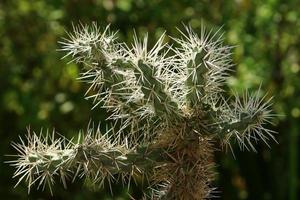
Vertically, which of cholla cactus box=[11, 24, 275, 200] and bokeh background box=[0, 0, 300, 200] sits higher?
bokeh background box=[0, 0, 300, 200]

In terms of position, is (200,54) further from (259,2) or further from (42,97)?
(42,97)

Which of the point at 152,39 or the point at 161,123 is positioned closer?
the point at 161,123

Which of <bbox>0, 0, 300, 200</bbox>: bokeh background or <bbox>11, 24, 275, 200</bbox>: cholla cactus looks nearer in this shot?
<bbox>11, 24, 275, 200</bbox>: cholla cactus

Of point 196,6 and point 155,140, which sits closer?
point 155,140

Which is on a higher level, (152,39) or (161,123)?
(152,39)

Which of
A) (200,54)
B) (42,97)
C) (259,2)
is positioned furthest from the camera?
(42,97)

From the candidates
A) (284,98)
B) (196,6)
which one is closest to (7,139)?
(196,6)

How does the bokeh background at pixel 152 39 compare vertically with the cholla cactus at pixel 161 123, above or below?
above

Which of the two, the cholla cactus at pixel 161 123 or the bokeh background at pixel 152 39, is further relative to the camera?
the bokeh background at pixel 152 39
